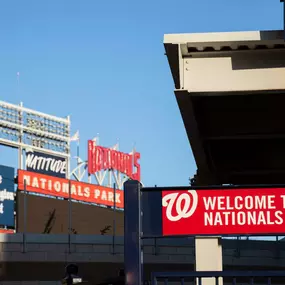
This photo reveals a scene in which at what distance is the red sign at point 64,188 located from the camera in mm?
61188

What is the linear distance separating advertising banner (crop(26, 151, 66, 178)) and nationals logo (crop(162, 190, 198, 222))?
56.5 m

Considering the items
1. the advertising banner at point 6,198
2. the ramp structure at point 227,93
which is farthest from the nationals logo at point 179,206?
the advertising banner at point 6,198

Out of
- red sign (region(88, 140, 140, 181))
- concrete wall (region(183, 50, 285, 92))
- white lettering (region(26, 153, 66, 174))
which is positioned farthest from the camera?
red sign (region(88, 140, 140, 181))

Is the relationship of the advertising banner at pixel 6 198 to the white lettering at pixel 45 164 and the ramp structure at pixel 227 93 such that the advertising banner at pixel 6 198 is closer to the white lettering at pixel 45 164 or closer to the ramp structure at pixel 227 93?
the white lettering at pixel 45 164

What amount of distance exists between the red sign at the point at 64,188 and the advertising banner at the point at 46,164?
235 centimetres

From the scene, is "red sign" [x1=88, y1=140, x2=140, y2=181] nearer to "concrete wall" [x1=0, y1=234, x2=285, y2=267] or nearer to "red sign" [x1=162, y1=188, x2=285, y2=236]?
"concrete wall" [x1=0, y1=234, x2=285, y2=267]

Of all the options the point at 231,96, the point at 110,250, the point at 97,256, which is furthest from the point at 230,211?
the point at 110,250

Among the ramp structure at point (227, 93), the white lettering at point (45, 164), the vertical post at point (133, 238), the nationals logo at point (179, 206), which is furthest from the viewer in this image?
the white lettering at point (45, 164)

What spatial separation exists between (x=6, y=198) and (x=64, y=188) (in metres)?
7.39

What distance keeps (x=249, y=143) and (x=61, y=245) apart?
77.2 feet

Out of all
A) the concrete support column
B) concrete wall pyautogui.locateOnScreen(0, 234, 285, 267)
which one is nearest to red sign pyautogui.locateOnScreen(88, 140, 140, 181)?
concrete wall pyautogui.locateOnScreen(0, 234, 285, 267)

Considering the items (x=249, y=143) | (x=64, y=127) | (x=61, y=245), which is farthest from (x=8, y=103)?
(x=249, y=143)

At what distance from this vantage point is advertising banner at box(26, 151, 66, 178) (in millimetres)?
65412

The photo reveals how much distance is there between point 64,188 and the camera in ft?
211
